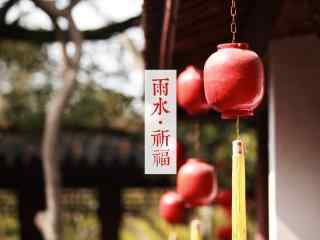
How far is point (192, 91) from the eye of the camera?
3.53 meters

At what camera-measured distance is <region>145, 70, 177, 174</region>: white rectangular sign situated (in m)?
2.83

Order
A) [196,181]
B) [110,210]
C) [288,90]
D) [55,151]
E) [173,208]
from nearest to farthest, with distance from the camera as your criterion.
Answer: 1. [288,90]
2. [196,181]
3. [173,208]
4. [55,151]
5. [110,210]

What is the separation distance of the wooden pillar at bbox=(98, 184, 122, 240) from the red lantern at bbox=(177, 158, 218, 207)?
4689 mm

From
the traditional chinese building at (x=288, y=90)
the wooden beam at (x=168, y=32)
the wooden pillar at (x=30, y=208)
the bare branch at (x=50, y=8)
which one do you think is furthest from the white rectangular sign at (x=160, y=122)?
the wooden pillar at (x=30, y=208)

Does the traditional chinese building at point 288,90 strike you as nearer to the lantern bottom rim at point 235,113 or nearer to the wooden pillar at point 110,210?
the lantern bottom rim at point 235,113

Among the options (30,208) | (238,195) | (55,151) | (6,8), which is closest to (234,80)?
(238,195)

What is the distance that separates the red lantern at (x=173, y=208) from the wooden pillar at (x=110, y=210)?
3787 millimetres

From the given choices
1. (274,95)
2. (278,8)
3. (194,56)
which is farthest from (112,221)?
(278,8)

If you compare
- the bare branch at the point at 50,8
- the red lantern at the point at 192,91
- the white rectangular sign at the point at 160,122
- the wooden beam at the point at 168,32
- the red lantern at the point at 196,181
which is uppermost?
the bare branch at the point at 50,8

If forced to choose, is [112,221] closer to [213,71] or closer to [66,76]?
[66,76]

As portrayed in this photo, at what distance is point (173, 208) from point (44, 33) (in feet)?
8.53

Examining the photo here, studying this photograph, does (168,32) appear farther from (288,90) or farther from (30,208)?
(30,208)

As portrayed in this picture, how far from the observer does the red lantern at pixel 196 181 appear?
419 centimetres

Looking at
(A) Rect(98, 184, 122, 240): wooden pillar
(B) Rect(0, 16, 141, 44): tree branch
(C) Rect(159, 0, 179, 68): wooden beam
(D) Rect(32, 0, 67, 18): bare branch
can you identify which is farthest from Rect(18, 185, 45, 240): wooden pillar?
(C) Rect(159, 0, 179, 68): wooden beam
